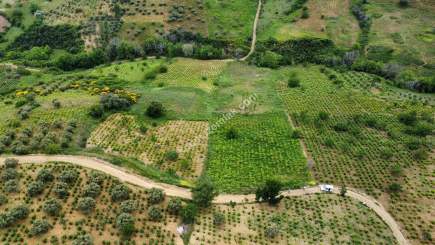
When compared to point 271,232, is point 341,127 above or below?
above

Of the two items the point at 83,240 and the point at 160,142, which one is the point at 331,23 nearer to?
the point at 160,142

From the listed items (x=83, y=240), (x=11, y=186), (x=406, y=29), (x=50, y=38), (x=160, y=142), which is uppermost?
(x=406, y=29)

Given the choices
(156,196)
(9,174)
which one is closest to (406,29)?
(156,196)

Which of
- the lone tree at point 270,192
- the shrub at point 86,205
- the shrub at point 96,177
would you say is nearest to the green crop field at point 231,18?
the lone tree at point 270,192

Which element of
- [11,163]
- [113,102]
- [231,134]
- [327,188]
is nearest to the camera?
[11,163]

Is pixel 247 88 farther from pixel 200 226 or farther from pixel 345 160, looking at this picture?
pixel 200 226

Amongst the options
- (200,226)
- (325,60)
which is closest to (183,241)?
(200,226)

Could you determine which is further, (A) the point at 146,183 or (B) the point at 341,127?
(B) the point at 341,127

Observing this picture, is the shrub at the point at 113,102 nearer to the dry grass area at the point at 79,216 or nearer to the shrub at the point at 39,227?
the dry grass area at the point at 79,216

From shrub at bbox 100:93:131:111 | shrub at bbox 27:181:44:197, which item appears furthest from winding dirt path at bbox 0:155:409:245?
shrub at bbox 100:93:131:111
